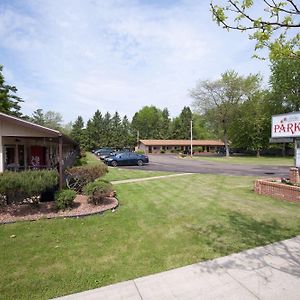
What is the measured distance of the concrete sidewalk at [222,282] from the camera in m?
4.37

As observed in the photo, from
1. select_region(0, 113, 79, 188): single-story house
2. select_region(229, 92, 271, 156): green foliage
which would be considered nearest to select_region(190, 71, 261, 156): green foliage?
select_region(229, 92, 271, 156): green foliage

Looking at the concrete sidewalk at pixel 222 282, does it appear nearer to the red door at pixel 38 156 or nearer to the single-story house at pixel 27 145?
the single-story house at pixel 27 145

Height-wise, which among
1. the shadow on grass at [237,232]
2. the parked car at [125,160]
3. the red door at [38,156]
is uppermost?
the red door at [38,156]

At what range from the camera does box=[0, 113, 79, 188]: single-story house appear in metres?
11.3

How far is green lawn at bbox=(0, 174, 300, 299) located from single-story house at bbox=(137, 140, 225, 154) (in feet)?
211

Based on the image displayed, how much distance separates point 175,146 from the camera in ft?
255

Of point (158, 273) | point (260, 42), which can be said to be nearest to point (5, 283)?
point (158, 273)

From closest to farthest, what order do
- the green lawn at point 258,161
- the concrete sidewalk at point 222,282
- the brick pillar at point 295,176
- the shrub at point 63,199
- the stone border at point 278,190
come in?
1. the concrete sidewalk at point 222,282
2. the shrub at point 63,199
3. the stone border at point 278,190
4. the brick pillar at point 295,176
5. the green lawn at point 258,161

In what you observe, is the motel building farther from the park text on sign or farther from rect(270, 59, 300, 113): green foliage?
rect(270, 59, 300, 113): green foliage

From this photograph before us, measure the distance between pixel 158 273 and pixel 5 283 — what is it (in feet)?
8.56

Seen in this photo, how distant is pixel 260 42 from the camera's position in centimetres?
478

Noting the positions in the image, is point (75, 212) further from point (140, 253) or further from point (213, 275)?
point (213, 275)

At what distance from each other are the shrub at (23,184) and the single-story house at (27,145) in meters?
1.48

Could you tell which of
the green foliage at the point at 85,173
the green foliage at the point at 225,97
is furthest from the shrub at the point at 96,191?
the green foliage at the point at 225,97
